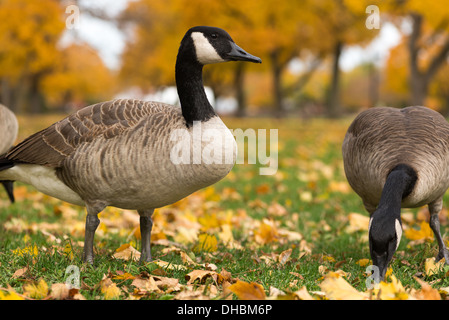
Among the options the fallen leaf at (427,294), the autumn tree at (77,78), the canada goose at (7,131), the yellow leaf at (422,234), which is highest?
the autumn tree at (77,78)

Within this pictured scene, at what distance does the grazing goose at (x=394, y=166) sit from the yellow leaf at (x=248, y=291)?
865mm

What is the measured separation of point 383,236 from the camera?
3107mm

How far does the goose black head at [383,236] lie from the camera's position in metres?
3.11

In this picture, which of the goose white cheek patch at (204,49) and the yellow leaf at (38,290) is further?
the goose white cheek patch at (204,49)

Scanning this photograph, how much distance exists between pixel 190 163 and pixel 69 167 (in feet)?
3.37

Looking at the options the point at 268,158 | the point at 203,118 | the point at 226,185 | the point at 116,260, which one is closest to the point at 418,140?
the point at 203,118

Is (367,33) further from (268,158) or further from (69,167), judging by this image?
(69,167)

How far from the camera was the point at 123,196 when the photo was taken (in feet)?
12.4

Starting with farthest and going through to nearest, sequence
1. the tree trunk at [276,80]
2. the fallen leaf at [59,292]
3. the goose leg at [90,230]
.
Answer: the tree trunk at [276,80]
the goose leg at [90,230]
the fallen leaf at [59,292]

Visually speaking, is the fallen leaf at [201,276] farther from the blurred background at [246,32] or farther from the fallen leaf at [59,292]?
the blurred background at [246,32]

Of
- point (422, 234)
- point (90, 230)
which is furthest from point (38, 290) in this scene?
point (422, 234)

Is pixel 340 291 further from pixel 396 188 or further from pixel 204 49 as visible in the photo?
pixel 204 49

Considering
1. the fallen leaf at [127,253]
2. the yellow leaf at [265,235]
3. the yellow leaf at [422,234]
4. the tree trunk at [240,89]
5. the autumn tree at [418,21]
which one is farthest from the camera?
the tree trunk at [240,89]

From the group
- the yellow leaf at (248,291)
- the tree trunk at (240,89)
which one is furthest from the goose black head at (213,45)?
the tree trunk at (240,89)
